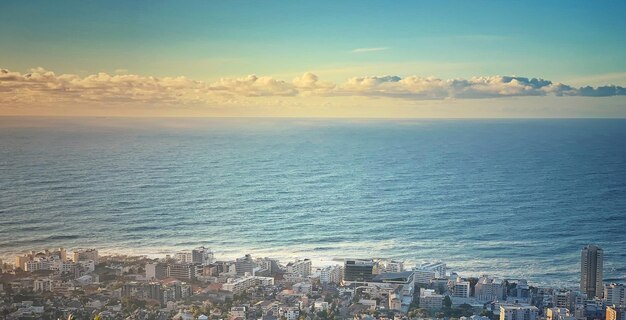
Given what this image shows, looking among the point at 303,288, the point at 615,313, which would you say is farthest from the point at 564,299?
the point at 303,288

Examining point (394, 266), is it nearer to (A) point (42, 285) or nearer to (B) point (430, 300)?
(B) point (430, 300)

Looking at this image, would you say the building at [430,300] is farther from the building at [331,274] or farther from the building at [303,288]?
the building at [303,288]

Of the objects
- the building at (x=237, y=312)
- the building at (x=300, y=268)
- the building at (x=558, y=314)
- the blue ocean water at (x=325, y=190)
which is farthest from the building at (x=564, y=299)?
the building at (x=237, y=312)

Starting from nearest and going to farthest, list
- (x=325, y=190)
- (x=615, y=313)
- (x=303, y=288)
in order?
(x=615, y=313)
(x=303, y=288)
(x=325, y=190)

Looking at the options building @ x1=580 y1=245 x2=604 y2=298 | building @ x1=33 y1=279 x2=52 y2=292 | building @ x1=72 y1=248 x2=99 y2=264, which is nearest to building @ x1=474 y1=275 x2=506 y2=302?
building @ x1=580 y1=245 x2=604 y2=298

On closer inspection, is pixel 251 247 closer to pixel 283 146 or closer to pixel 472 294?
pixel 472 294

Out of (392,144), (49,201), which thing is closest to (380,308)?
(49,201)
